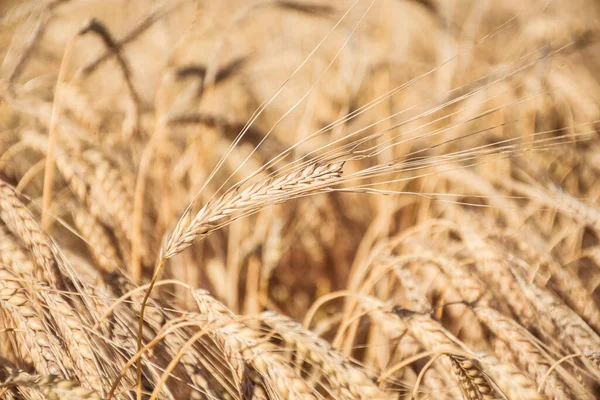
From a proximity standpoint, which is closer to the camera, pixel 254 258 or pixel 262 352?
pixel 262 352

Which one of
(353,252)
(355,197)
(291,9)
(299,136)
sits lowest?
(353,252)

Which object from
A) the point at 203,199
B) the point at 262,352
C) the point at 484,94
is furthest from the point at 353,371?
the point at 484,94

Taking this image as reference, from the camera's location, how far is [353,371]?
0.50 meters

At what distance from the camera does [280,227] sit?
121 cm

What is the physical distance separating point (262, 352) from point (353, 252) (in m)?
1.00

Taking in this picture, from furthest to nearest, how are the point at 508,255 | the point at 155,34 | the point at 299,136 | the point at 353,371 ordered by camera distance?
the point at 155,34 → the point at 299,136 → the point at 508,255 → the point at 353,371

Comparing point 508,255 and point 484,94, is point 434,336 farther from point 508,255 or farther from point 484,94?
point 484,94

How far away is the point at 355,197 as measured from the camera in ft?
5.32

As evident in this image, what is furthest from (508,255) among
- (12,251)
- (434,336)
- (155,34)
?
(155,34)

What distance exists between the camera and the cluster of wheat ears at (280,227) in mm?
531

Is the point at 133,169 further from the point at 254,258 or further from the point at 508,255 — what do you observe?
the point at 508,255

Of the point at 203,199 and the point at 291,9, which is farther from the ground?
the point at 291,9

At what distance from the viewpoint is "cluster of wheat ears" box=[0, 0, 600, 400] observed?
0.53 m

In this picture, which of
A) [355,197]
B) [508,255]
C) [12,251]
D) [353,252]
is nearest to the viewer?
[12,251]
